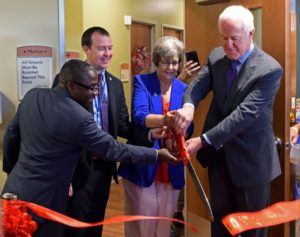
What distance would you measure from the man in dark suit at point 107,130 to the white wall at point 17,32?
44cm

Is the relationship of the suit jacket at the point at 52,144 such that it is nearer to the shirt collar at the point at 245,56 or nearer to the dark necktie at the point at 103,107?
the dark necktie at the point at 103,107

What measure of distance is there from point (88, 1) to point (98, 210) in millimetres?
3558

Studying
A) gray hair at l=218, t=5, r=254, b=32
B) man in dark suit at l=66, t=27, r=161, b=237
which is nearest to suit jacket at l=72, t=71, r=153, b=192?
man in dark suit at l=66, t=27, r=161, b=237

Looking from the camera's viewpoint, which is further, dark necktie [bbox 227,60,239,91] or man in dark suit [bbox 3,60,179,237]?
dark necktie [bbox 227,60,239,91]

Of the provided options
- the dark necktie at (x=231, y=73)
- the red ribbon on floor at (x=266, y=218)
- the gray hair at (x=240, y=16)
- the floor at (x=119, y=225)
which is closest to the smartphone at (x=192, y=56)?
the dark necktie at (x=231, y=73)

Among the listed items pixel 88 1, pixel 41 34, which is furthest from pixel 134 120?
pixel 88 1

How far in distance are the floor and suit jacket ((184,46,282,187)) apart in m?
0.83

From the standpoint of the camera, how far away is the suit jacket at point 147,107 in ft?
7.93

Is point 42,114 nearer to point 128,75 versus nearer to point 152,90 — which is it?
point 152,90

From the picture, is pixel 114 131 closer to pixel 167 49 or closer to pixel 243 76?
pixel 167 49

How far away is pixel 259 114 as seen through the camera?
2053mm

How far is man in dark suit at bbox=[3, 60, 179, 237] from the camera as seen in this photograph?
78.5 inches

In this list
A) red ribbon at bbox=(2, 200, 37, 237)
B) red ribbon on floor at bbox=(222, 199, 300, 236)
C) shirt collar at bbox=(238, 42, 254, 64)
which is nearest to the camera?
red ribbon on floor at bbox=(222, 199, 300, 236)

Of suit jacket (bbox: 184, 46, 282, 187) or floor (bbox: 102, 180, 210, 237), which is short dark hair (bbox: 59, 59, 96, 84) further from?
floor (bbox: 102, 180, 210, 237)
